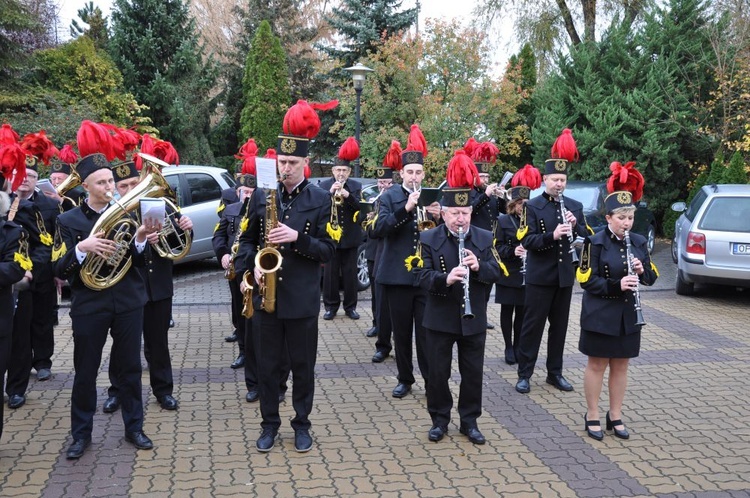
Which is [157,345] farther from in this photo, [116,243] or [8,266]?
[8,266]

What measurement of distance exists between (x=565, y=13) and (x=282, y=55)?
998 centimetres

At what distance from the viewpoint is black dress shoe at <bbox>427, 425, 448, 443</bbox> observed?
594cm

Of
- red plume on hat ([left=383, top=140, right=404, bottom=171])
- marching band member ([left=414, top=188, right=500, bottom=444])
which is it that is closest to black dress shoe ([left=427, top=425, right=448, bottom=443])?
marching band member ([left=414, top=188, right=500, bottom=444])

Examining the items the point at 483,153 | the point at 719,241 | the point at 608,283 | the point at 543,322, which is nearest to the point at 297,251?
the point at 608,283

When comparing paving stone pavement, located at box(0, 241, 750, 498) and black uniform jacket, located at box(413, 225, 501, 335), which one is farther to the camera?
black uniform jacket, located at box(413, 225, 501, 335)

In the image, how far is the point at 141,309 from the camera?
5719 millimetres

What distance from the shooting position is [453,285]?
5789 mm

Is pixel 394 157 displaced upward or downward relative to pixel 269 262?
upward

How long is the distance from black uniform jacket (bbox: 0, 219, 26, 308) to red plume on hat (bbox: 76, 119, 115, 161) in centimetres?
74

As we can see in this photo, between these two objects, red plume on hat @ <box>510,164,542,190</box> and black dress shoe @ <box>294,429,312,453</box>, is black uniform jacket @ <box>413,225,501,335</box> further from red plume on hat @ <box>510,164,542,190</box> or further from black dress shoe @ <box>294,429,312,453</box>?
red plume on hat @ <box>510,164,542,190</box>

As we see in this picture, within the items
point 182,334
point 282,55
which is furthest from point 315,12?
point 182,334

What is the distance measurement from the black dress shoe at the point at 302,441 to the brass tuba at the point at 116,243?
1780mm

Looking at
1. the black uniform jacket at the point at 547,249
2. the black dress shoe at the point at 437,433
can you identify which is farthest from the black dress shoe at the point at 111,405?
the black uniform jacket at the point at 547,249

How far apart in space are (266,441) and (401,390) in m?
1.80
